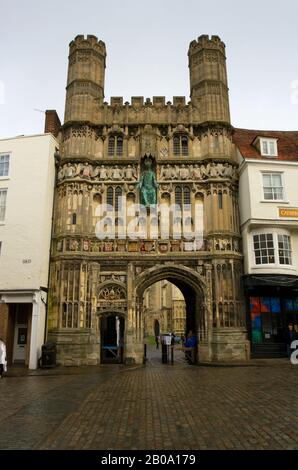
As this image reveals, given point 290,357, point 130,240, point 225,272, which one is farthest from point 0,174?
point 290,357

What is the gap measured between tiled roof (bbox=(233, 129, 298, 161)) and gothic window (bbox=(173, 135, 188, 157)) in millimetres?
3508

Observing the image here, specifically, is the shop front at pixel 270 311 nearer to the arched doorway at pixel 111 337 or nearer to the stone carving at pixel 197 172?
the stone carving at pixel 197 172

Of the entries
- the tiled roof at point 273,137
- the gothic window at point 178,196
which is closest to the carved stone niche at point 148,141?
the gothic window at point 178,196

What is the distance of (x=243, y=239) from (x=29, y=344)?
1385 cm

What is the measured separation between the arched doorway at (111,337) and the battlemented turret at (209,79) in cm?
1428

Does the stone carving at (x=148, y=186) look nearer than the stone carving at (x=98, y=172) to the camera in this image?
Yes

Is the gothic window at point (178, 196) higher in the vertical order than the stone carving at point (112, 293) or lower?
higher

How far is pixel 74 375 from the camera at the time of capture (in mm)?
16609

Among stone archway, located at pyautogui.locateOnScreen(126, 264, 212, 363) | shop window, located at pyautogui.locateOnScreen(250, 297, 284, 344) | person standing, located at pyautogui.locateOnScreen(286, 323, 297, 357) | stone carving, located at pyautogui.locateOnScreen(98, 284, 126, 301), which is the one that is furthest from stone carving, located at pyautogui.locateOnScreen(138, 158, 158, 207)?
person standing, located at pyautogui.locateOnScreen(286, 323, 297, 357)

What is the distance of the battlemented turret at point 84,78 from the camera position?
78.3 ft

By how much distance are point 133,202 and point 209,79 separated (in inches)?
394

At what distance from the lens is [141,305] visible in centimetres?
2159

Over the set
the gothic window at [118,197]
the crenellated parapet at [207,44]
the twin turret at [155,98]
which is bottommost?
the gothic window at [118,197]

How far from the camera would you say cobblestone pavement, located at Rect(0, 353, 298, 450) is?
7.03 meters
